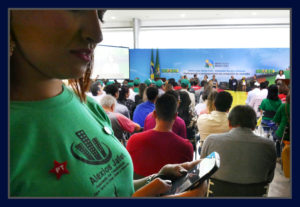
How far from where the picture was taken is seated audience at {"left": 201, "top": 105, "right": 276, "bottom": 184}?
3.04 ft

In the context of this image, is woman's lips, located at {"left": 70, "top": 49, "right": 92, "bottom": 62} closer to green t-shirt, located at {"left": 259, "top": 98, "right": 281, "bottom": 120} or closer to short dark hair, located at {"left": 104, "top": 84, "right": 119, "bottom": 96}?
green t-shirt, located at {"left": 259, "top": 98, "right": 281, "bottom": 120}

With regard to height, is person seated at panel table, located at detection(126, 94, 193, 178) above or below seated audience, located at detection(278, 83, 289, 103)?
below

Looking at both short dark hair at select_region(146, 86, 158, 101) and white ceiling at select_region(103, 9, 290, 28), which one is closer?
white ceiling at select_region(103, 9, 290, 28)

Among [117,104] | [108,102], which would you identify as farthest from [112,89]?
[108,102]

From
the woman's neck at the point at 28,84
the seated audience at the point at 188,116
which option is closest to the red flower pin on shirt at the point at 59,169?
the woman's neck at the point at 28,84

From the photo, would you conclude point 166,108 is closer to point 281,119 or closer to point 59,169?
point 281,119

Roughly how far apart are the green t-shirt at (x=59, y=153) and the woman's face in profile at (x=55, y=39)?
80 millimetres

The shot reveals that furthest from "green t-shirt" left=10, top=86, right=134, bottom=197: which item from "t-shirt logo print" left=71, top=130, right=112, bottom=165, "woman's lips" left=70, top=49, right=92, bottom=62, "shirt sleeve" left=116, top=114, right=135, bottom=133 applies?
"shirt sleeve" left=116, top=114, right=135, bottom=133

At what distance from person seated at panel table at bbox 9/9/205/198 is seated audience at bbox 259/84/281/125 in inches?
20.5

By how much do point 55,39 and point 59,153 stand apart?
0.78ft

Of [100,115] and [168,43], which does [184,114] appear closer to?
[100,115]

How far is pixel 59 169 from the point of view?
57cm

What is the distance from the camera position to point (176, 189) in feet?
2.65

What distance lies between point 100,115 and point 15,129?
23 cm
